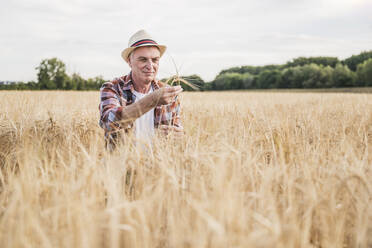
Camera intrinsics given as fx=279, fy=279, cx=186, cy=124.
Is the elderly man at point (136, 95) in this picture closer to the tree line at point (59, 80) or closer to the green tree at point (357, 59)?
the tree line at point (59, 80)

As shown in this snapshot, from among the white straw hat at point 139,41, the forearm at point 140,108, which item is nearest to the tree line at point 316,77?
the white straw hat at point 139,41

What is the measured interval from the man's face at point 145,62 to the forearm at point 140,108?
62 cm

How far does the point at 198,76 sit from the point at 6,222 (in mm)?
1657

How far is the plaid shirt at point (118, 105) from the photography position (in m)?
2.10

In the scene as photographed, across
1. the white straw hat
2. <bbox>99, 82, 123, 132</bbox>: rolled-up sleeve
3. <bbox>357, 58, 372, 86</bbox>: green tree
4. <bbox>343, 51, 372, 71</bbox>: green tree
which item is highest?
<bbox>343, 51, 372, 71</bbox>: green tree

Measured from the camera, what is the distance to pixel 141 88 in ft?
8.68

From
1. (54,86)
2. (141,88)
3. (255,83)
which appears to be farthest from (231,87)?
(141,88)

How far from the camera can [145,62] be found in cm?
244

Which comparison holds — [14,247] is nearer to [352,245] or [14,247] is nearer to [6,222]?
[6,222]

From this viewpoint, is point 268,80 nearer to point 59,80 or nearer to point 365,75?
point 365,75

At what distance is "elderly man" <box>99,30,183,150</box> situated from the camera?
2.07 m

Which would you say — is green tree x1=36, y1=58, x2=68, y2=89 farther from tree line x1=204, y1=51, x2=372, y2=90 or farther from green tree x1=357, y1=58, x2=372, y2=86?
green tree x1=357, y1=58, x2=372, y2=86

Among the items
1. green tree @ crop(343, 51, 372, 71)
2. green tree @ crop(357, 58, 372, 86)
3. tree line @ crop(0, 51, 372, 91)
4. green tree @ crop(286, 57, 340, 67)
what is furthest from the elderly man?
green tree @ crop(286, 57, 340, 67)

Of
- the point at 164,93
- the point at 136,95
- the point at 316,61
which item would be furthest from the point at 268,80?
the point at 164,93
